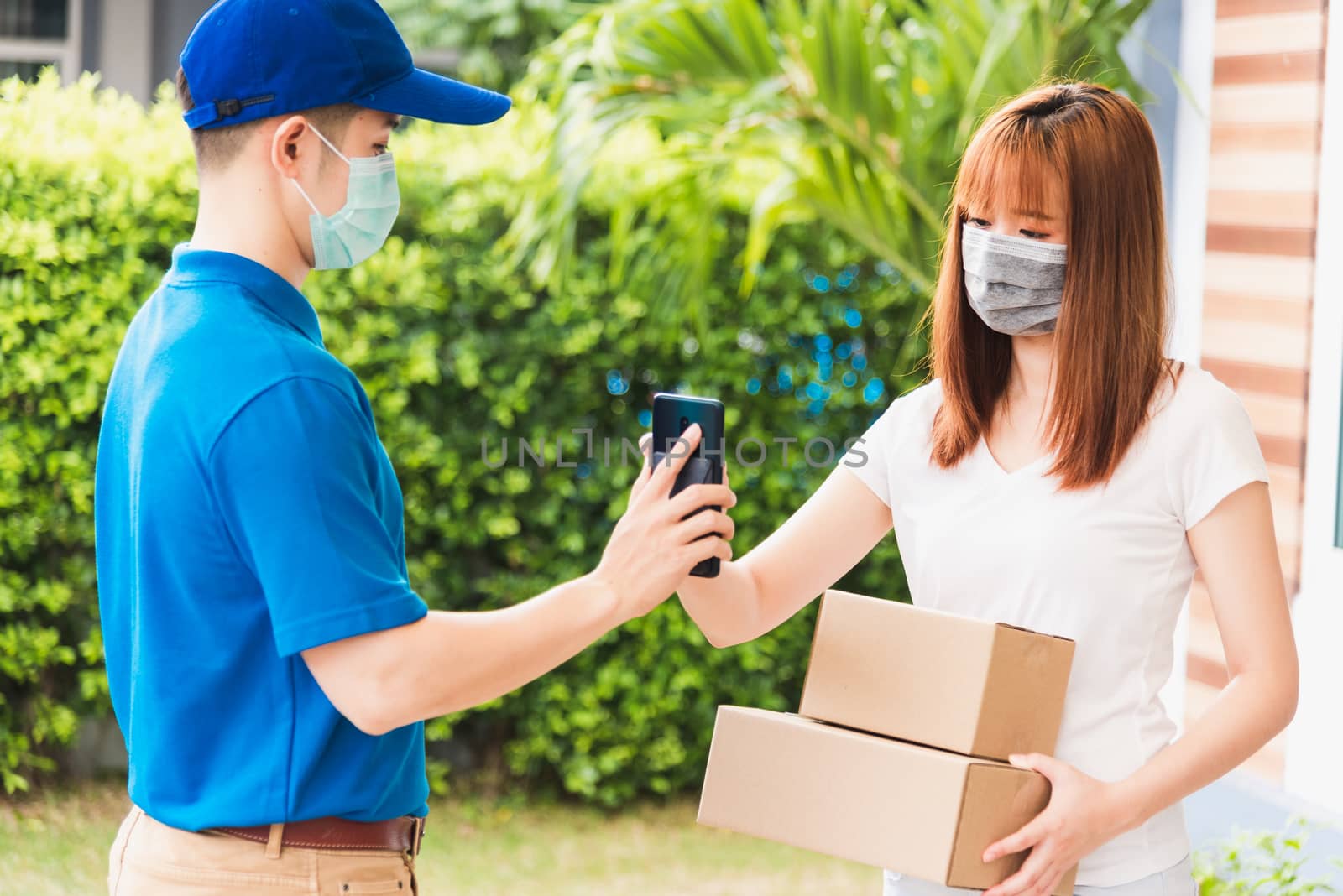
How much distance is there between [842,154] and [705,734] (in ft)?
7.32

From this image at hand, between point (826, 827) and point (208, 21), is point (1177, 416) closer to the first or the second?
point (826, 827)

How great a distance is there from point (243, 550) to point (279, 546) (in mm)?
74

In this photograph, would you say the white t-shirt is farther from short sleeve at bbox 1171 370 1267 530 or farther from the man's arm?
the man's arm

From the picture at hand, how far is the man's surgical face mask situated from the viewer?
151 cm

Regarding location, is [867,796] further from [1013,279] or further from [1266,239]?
[1266,239]

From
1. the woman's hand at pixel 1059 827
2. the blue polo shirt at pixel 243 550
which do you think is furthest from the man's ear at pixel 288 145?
the woman's hand at pixel 1059 827

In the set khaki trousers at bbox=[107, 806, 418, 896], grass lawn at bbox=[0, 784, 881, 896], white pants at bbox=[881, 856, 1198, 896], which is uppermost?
khaki trousers at bbox=[107, 806, 418, 896]

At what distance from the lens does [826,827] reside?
156 cm

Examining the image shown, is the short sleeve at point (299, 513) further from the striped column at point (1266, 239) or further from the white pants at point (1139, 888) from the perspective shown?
the striped column at point (1266, 239)

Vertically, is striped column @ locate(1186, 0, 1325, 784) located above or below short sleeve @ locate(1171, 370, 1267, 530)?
above

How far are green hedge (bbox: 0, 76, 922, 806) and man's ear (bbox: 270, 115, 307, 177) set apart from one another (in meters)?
2.47

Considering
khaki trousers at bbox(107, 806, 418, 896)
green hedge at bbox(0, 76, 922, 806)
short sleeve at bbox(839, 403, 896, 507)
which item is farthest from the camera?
green hedge at bbox(0, 76, 922, 806)

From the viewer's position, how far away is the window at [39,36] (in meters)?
7.46

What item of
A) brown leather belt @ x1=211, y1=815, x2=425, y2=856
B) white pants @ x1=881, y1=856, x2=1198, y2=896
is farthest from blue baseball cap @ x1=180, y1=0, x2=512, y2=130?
white pants @ x1=881, y1=856, x2=1198, y2=896
